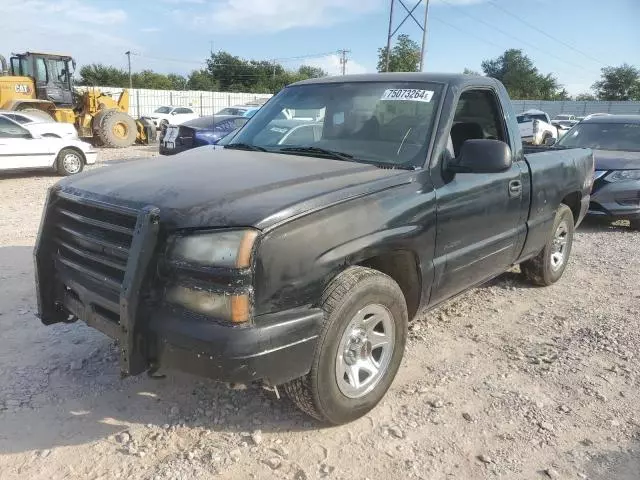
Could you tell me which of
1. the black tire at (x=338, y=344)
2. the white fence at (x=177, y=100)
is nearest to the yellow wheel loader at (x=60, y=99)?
the white fence at (x=177, y=100)

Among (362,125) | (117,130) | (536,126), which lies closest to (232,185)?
(362,125)

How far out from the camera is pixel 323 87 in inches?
160

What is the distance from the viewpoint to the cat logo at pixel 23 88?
1767 cm

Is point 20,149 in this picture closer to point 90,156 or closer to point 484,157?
point 90,156

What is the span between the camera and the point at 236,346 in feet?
7.43

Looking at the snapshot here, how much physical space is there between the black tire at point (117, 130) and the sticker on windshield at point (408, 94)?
17.4 meters

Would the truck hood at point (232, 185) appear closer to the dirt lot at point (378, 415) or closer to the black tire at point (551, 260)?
the dirt lot at point (378, 415)

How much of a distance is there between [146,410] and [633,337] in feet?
11.9

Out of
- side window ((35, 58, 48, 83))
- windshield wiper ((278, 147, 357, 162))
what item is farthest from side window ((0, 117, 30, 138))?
windshield wiper ((278, 147, 357, 162))

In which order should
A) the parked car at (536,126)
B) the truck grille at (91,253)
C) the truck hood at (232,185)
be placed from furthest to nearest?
the parked car at (536,126)
the truck grille at (91,253)
the truck hood at (232,185)

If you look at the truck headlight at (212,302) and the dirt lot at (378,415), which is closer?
the truck headlight at (212,302)

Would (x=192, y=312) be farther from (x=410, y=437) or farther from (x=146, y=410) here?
(x=410, y=437)

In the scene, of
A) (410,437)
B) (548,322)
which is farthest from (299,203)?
(548,322)

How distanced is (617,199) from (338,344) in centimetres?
693
